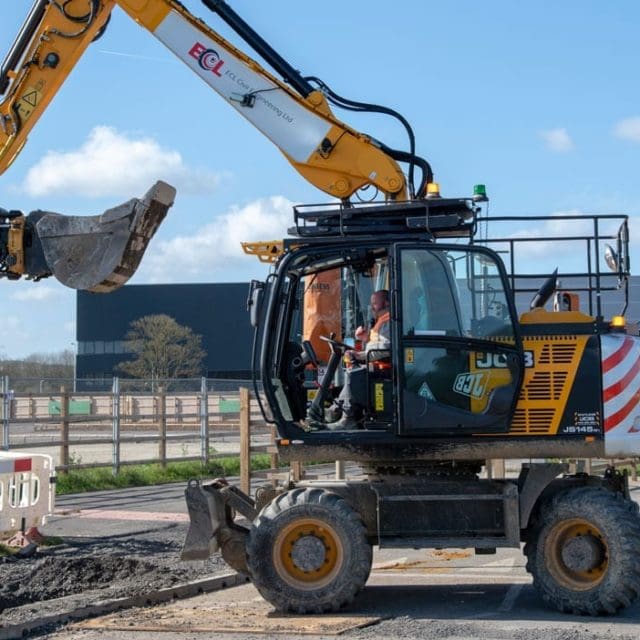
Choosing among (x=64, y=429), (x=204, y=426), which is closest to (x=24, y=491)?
(x=64, y=429)

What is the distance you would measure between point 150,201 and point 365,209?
2223mm

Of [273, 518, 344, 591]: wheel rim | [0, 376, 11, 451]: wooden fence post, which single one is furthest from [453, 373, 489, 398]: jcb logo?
[0, 376, 11, 451]: wooden fence post

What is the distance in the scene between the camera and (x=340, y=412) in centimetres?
1006

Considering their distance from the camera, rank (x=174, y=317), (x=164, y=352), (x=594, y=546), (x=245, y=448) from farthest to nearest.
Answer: (x=174, y=317) → (x=164, y=352) → (x=245, y=448) → (x=594, y=546)

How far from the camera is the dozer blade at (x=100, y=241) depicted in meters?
11.3

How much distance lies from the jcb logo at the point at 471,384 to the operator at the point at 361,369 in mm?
638

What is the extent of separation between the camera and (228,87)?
12.8 metres

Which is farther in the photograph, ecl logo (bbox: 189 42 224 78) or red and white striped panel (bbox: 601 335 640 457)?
ecl logo (bbox: 189 42 224 78)

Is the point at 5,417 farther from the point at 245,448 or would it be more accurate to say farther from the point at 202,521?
the point at 202,521

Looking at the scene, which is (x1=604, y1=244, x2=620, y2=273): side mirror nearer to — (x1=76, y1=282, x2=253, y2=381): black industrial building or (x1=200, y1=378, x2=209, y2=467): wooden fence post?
(x1=200, y1=378, x2=209, y2=467): wooden fence post

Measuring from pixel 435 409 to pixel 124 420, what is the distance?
1607 cm

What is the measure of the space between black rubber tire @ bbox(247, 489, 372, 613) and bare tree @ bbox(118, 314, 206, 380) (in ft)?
151

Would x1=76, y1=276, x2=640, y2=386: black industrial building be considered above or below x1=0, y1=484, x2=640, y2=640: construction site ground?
above

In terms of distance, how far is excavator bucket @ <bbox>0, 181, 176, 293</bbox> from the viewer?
11328 mm
